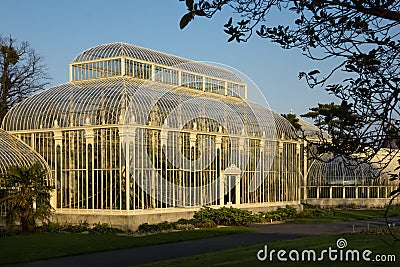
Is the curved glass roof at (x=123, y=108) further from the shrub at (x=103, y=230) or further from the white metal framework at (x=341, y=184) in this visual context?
the white metal framework at (x=341, y=184)

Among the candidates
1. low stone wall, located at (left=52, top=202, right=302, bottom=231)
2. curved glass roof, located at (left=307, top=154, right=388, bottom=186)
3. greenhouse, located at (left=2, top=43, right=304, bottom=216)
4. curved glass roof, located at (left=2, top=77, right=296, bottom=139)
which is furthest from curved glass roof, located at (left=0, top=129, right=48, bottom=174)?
curved glass roof, located at (left=307, top=154, right=388, bottom=186)

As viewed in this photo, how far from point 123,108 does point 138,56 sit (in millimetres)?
6566

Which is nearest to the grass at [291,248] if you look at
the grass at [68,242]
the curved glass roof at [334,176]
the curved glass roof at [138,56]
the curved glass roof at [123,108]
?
the grass at [68,242]

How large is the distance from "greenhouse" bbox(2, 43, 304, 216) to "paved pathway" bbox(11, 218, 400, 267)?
13.8 feet

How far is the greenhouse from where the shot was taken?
27.1 meters

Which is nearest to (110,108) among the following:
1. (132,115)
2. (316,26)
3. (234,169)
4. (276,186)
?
(132,115)

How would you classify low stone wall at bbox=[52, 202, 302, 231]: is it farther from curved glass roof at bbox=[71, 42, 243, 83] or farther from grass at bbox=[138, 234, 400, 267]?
curved glass roof at bbox=[71, 42, 243, 83]

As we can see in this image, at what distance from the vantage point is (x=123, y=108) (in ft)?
89.2

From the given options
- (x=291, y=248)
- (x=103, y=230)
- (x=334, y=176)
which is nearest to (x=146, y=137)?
(x=103, y=230)

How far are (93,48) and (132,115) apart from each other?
25.9ft

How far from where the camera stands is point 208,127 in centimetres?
3234

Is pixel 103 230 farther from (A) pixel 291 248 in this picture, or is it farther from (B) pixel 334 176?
(B) pixel 334 176

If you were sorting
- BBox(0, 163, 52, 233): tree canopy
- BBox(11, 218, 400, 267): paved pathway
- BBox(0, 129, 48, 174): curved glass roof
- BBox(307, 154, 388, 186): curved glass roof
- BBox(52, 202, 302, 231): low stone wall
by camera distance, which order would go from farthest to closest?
BBox(307, 154, 388, 186): curved glass roof < BBox(0, 129, 48, 174): curved glass roof < BBox(52, 202, 302, 231): low stone wall < BBox(0, 163, 52, 233): tree canopy < BBox(11, 218, 400, 267): paved pathway

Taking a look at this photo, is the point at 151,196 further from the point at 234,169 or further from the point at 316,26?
the point at 316,26
